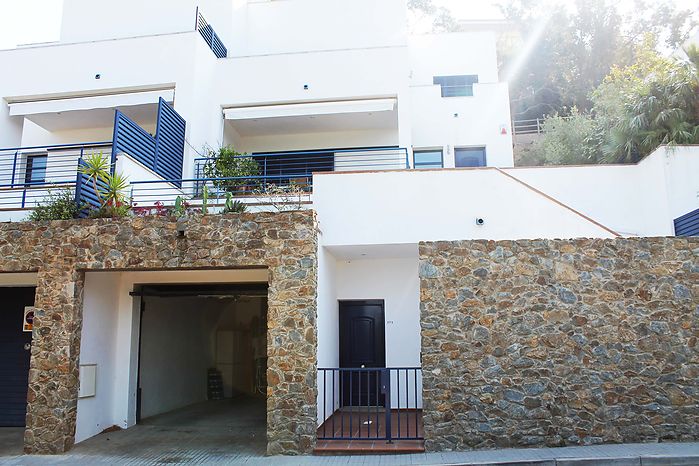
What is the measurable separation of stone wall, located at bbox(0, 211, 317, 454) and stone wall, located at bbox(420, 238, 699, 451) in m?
1.89

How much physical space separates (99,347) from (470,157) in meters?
11.5

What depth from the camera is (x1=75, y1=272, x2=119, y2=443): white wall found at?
9.40 m

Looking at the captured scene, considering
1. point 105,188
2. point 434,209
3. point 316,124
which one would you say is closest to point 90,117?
point 316,124

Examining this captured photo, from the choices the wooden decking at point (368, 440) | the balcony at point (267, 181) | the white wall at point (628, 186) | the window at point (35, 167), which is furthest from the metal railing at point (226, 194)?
the white wall at point (628, 186)

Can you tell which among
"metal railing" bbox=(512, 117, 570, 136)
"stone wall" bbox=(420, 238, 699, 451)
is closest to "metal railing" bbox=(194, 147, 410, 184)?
"stone wall" bbox=(420, 238, 699, 451)

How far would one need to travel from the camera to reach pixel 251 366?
17.6 meters

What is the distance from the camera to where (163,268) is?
29.1 ft

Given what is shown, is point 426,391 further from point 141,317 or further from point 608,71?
point 608,71

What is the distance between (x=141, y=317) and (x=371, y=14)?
11436 millimetres

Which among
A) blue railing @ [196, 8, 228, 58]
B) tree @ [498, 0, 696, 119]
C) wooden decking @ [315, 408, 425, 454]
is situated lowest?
wooden decking @ [315, 408, 425, 454]

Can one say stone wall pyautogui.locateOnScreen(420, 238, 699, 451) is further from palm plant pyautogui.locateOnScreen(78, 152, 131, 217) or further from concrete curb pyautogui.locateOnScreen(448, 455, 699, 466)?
palm plant pyautogui.locateOnScreen(78, 152, 131, 217)

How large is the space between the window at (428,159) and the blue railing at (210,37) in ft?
22.2

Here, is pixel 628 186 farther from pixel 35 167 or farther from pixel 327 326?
pixel 35 167

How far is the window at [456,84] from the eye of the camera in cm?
1777
